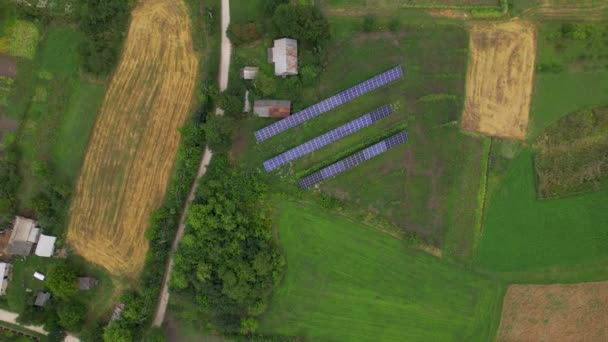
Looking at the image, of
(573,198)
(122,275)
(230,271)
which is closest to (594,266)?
(573,198)

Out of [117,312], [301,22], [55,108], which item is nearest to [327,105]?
[301,22]

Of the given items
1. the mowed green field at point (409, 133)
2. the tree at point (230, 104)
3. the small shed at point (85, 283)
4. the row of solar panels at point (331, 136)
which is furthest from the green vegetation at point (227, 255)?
the small shed at point (85, 283)

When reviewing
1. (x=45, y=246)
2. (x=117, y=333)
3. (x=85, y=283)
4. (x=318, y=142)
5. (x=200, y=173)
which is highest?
(x=318, y=142)

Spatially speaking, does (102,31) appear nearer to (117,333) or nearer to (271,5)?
(271,5)

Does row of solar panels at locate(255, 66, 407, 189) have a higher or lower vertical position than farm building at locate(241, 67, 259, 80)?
lower

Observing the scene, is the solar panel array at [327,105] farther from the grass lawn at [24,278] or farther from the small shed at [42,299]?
the small shed at [42,299]

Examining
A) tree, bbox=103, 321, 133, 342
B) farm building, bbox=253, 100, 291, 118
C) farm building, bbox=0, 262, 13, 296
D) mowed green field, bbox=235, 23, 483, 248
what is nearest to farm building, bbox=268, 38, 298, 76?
mowed green field, bbox=235, 23, 483, 248

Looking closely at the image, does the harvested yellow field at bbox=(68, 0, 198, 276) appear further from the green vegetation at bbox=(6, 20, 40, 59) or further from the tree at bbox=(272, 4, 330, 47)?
the tree at bbox=(272, 4, 330, 47)
